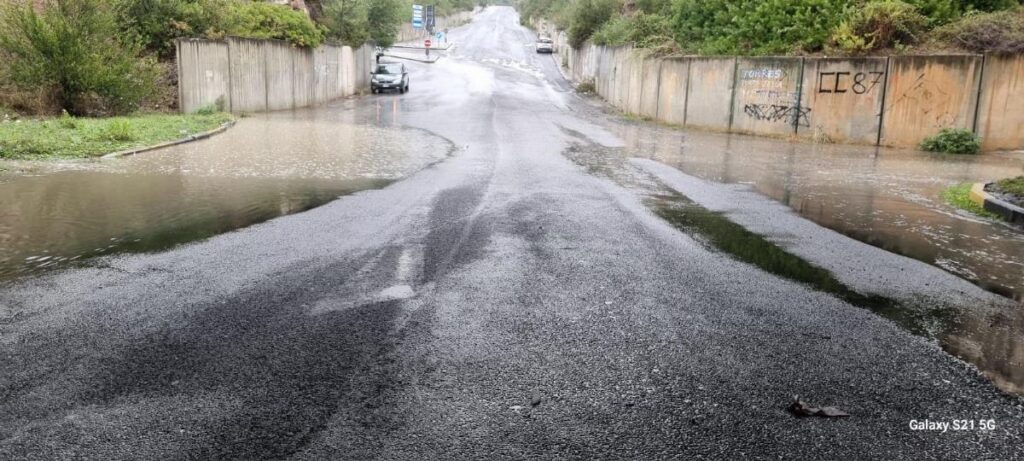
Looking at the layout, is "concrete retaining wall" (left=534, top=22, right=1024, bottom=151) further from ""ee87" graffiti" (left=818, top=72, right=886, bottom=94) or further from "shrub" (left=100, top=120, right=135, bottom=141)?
"shrub" (left=100, top=120, right=135, bottom=141)

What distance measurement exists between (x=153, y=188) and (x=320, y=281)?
250 inches

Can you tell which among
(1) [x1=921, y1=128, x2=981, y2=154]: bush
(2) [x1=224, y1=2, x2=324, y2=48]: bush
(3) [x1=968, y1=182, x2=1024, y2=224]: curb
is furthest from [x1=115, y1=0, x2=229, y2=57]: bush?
(3) [x1=968, y1=182, x2=1024, y2=224]: curb

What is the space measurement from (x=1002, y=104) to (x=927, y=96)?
1843mm

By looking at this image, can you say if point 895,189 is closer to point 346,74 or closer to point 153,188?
point 153,188

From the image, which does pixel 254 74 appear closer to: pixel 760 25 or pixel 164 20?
pixel 164 20

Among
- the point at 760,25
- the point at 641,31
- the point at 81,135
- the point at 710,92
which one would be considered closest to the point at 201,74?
the point at 81,135

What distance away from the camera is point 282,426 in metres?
3.93

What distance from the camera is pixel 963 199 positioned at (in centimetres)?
1195

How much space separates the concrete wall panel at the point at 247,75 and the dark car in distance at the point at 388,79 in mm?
12478

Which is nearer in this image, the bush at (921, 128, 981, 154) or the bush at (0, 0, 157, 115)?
the bush at (0, 0, 157, 115)

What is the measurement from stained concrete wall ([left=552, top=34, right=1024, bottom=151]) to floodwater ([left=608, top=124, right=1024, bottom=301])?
1261mm

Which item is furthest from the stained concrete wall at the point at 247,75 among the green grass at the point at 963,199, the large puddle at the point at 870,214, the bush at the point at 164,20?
the green grass at the point at 963,199

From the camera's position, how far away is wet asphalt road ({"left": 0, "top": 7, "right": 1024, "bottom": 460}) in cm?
386

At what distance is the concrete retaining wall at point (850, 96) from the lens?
20.8 m
